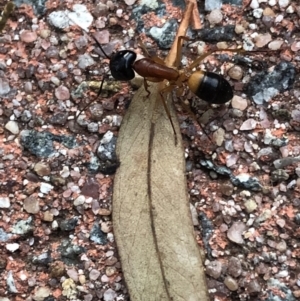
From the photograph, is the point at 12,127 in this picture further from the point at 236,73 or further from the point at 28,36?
the point at 236,73

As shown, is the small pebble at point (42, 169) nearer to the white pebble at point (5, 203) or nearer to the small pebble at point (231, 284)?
the white pebble at point (5, 203)

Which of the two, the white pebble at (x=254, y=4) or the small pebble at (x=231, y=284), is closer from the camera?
the small pebble at (x=231, y=284)

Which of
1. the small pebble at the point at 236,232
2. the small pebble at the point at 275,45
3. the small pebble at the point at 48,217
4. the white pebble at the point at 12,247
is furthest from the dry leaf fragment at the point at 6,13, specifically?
the small pebble at the point at 236,232

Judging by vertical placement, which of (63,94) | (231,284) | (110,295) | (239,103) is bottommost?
(110,295)

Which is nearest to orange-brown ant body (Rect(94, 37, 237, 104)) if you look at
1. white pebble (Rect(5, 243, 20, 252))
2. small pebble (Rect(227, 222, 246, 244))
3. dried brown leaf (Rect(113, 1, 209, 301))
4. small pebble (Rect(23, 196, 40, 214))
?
dried brown leaf (Rect(113, 1, 209, 301))

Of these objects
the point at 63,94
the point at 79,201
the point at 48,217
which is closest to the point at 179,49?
the point at 63,94

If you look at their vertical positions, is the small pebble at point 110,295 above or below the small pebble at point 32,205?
below

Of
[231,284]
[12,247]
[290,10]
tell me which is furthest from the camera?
[290,10]

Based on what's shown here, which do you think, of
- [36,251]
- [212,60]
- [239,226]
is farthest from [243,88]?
[36,251]
